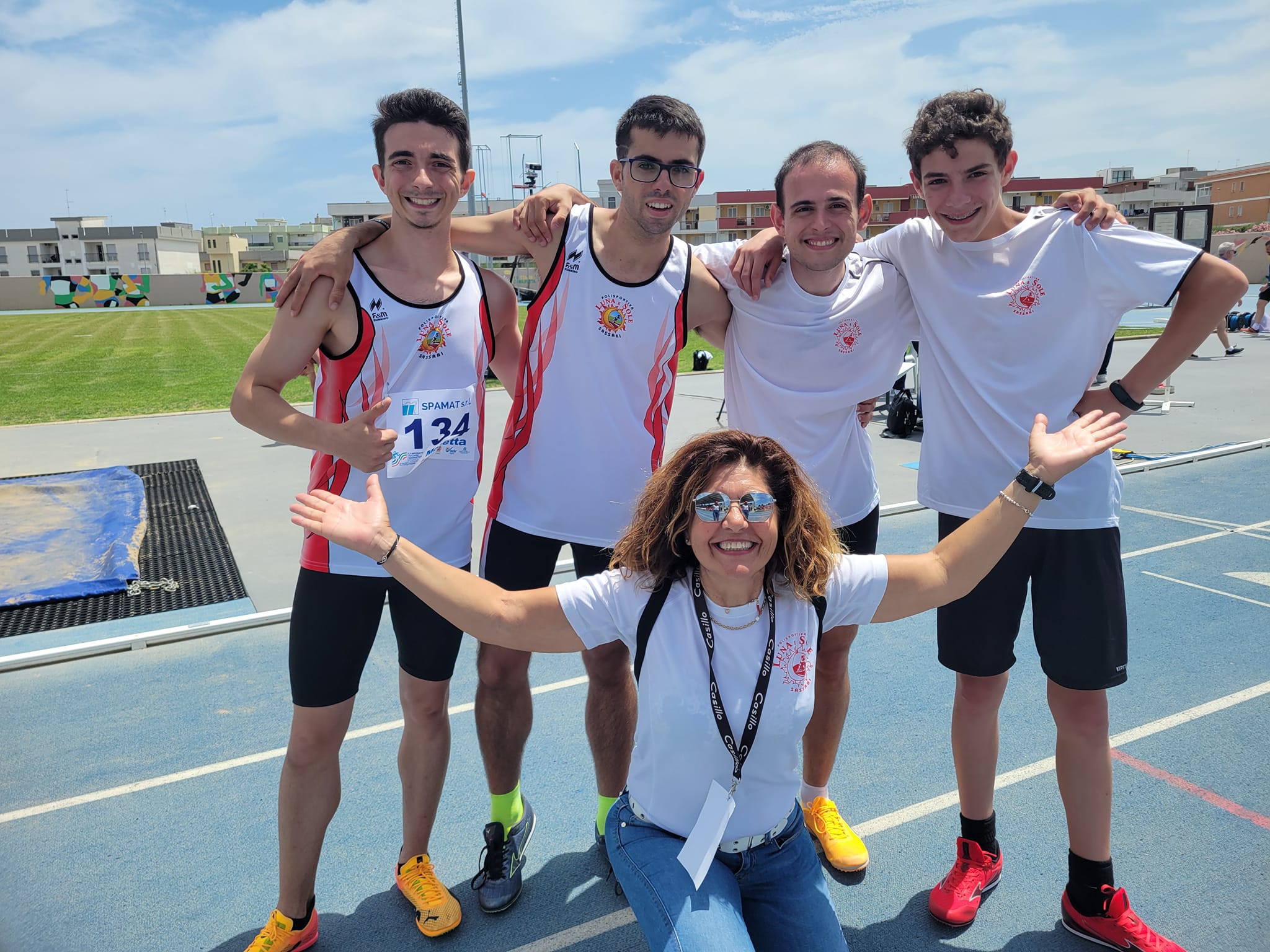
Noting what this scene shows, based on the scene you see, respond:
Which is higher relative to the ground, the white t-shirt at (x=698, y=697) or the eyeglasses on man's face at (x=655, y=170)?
the eyeglasses on man's face at (x=655, y=170)

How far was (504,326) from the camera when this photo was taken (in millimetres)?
3170

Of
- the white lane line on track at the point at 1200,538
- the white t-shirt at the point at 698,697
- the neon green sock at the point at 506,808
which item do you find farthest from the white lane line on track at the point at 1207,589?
the neon green sock at the point at 506,808

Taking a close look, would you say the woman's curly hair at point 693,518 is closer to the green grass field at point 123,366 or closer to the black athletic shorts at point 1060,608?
the black athletic shorts at point 1060,608

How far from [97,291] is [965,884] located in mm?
59623

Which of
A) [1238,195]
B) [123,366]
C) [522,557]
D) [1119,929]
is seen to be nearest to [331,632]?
[522,557]

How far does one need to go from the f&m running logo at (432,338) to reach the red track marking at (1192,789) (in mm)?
3353

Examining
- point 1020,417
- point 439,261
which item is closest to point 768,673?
point 1020,417

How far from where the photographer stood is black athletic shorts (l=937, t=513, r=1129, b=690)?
275 cm

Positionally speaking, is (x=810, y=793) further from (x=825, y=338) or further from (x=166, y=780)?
(x=166, y=780)

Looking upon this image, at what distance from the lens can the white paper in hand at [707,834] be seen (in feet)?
6.99

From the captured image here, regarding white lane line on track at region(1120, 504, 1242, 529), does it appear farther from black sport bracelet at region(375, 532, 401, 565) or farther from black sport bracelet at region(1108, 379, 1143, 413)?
black sport bracelet at region(375, 532, 401, 565)

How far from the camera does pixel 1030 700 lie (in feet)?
14.4

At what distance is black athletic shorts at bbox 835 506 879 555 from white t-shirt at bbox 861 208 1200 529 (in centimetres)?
38

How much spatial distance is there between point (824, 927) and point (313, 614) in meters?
1.70
